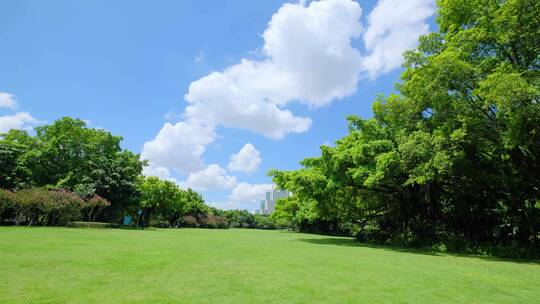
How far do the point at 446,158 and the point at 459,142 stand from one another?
5.44 ft

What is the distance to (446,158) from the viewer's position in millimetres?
13148

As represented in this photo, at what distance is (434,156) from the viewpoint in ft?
45.1

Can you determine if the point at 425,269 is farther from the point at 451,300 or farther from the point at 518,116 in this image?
the point at 518,116

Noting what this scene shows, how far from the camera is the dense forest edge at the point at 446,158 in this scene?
13.1 metres

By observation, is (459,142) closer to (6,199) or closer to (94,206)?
(6,199)

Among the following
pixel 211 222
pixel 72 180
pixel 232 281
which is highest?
pixel 72 180

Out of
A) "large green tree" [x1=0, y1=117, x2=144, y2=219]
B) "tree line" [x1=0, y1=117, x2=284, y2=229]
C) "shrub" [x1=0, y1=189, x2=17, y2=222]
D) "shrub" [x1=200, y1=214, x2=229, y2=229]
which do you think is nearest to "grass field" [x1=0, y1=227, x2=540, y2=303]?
"shrub" [x1=0, y1=189, x2=17, y2=222]

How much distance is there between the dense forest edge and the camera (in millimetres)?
13086

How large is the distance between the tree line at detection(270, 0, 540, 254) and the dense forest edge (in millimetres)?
56

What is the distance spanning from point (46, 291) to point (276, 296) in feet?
12.2

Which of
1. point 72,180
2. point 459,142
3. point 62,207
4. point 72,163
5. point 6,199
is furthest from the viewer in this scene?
point 72,163

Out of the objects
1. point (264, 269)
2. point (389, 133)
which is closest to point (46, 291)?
point (264, 269)

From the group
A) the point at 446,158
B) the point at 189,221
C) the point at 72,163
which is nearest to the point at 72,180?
the point at 72,163

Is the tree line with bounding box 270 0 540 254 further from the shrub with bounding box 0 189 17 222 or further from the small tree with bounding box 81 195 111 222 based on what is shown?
the shrub with bounding box 0 189 17 222
